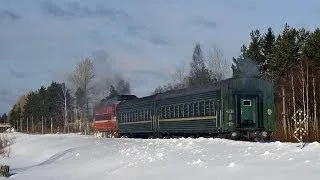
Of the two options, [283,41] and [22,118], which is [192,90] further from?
[22,118]

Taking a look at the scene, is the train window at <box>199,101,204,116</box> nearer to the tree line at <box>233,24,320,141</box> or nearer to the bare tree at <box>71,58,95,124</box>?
the tree line at <box>233,24,320,141</box>

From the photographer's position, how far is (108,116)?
1959 inches

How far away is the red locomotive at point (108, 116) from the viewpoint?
47.2 meters

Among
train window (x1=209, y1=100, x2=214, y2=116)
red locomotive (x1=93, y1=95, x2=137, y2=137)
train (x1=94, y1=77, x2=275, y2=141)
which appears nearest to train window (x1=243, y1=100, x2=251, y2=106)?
train (x1=94, y1=77, x2=275, y2=141)

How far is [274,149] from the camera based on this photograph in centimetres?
1684

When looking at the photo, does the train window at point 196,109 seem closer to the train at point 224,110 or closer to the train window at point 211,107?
the train at point 224,110

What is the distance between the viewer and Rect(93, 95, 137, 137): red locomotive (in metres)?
47.2

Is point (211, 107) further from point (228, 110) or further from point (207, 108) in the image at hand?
point (228, 110)

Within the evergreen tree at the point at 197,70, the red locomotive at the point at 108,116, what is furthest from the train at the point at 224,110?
the evergreen tree at the point at 197,70

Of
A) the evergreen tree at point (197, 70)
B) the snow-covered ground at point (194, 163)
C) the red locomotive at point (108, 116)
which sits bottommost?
the snow-covered ground at point (194, 163)

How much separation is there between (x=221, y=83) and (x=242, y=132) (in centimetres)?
266

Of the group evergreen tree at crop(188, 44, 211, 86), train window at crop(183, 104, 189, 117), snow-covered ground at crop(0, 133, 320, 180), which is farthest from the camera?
evergreen tree at crop(188, 44, 211, 86)

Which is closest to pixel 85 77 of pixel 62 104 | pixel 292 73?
pixel 62 104

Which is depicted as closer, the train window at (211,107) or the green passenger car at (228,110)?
the green passenger car at (228,110)
